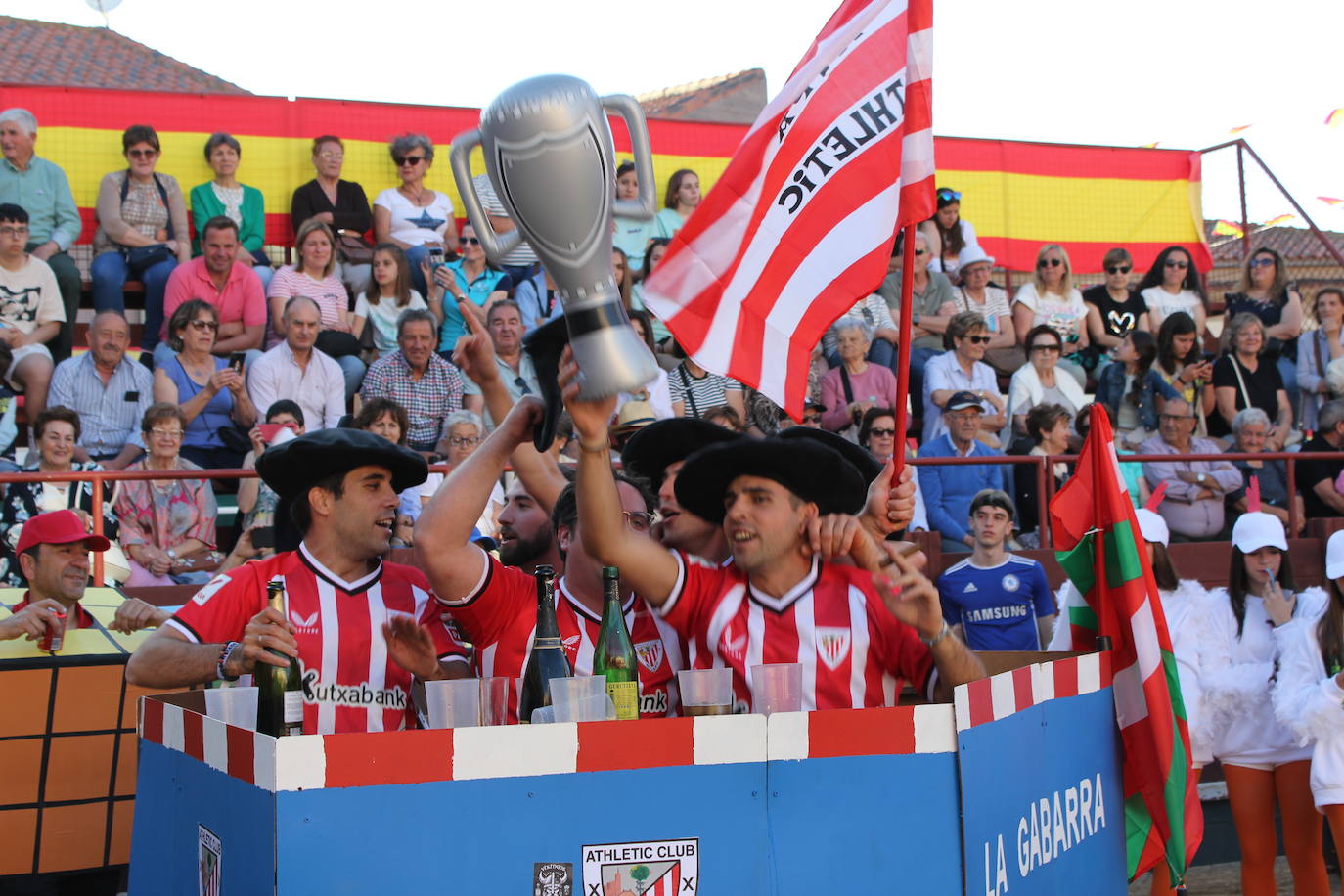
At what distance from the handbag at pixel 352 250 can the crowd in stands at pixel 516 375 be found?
0.07 feet

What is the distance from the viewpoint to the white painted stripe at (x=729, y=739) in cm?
317

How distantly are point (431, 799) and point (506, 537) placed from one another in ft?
8.05

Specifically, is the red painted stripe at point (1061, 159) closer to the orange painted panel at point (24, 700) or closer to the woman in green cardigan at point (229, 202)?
the woman in green cardigan at point (229, 202)

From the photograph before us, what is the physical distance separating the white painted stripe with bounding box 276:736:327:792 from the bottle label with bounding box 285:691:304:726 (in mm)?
589

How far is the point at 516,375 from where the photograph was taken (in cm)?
995

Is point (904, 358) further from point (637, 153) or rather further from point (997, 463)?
point (997, 463)

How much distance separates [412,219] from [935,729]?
28.4 ft

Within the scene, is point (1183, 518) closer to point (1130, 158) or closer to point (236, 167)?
point (1130, 158)

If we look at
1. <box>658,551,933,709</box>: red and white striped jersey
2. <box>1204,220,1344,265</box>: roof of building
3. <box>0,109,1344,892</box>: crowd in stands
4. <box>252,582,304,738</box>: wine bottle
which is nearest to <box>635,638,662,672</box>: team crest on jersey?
<box>658,551,933,709</box>: red and white striped jersey

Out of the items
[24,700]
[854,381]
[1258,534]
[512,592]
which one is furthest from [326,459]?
[854,381]

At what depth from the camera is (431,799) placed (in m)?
3.00

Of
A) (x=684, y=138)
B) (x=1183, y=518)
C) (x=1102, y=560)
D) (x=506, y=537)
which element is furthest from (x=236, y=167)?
(x=1102, y=560)

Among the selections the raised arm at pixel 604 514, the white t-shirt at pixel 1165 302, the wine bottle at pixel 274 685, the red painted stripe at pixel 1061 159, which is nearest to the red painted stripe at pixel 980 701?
the raised arm at pixel 604 514

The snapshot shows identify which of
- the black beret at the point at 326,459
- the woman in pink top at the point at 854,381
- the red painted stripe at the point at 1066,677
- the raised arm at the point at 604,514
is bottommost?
the red painted stripe at the point at 1066,677
